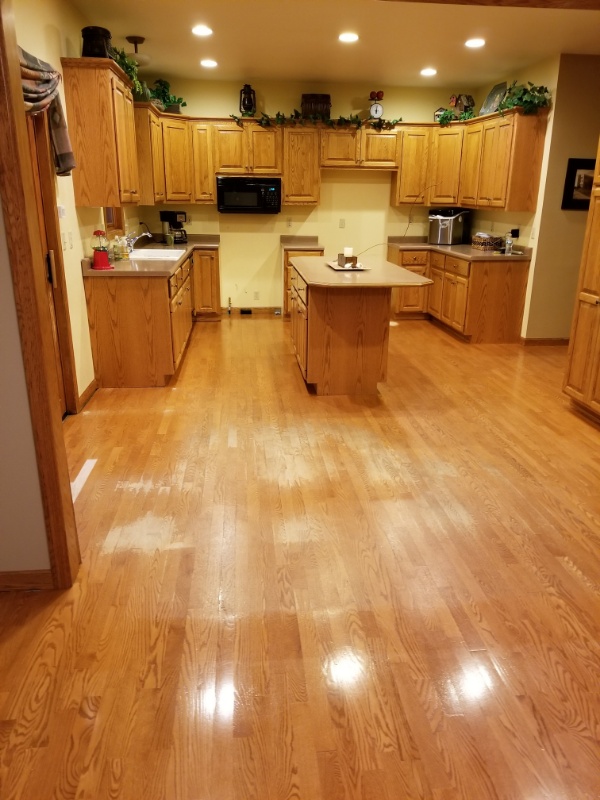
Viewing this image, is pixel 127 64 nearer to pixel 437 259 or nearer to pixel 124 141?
pixel 124 141

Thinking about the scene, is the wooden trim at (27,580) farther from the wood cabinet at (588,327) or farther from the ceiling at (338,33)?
the ceiling at (338,33)

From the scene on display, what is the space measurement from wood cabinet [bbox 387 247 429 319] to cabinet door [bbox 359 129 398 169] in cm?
100

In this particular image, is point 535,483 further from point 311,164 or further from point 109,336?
point 311,164

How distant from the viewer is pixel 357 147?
6.61 m

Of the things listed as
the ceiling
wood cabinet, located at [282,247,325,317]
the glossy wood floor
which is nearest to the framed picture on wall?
the ceiling

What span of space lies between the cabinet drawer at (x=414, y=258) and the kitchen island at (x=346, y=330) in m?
2.44

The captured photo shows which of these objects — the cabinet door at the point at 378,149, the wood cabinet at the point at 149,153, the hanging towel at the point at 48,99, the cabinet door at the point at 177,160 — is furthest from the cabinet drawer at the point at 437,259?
the hanging towel at the point at 48,99

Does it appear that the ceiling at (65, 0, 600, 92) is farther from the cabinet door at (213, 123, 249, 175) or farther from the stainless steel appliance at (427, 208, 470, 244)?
the stainless steel appliance at (427, 208, 470, 244)

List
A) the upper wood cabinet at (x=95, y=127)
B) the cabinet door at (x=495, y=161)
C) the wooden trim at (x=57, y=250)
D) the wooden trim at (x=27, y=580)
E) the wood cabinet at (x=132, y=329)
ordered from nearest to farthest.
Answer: the wooden trim at (x=27, y=580)
the wooden trim at (x=57, y=250)
the upper wood cabinet at (x=95, y=127)
the wood cabinet at (x=132, y=329)
the cabinet door at (x=495, y=161)

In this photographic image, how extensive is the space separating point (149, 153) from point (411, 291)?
10.9ft

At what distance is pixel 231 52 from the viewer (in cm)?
528

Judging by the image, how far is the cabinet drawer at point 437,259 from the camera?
6.52 meters

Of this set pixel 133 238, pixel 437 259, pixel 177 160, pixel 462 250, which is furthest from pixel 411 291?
pixel 133 238

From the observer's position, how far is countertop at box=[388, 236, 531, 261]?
18.7 feet
